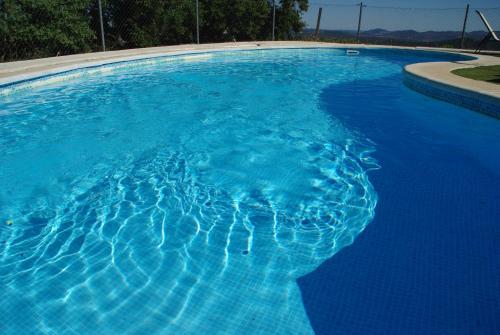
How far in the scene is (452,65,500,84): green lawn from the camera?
7.08 m

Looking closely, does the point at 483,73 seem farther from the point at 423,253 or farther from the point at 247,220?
the point at 247,220

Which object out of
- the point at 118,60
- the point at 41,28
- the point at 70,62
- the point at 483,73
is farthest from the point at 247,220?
the point at 41,28

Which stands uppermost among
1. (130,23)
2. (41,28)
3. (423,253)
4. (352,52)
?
(130,23)

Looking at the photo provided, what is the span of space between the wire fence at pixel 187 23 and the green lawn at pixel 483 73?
7612mm

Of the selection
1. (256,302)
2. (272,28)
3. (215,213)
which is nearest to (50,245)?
(215,213)

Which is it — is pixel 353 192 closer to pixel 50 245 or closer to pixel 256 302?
pixel 256 302

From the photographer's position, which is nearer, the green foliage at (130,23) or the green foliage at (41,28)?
the green foliage at (41,28)

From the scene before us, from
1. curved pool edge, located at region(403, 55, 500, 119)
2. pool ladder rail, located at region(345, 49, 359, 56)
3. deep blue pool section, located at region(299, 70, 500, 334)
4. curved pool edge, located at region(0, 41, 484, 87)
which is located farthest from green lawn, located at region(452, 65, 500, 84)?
pool ladder rail, located at region(345, 49, 359, 56)

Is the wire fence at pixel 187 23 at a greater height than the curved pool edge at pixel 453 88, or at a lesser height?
greater

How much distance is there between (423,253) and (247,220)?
4.61ft

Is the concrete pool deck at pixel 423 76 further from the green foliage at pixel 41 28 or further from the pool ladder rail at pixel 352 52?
the pool ladder rail at pixel 352 52

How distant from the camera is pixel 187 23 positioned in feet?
50.3

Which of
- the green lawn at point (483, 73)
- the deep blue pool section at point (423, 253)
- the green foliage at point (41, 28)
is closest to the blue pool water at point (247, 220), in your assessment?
the deep blue pool section at point (423, 253)

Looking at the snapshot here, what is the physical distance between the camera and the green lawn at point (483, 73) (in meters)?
7.08
